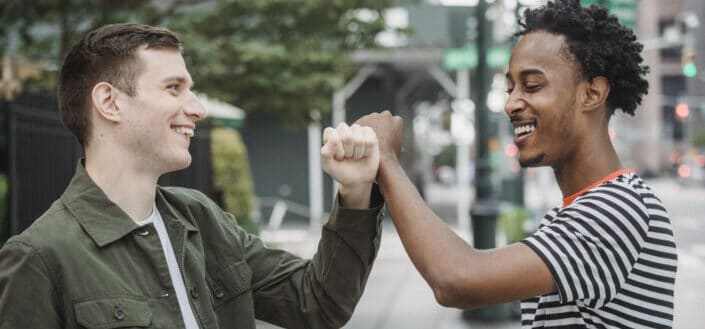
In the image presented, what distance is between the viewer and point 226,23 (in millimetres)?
10234

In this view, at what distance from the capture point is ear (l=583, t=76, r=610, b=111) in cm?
192

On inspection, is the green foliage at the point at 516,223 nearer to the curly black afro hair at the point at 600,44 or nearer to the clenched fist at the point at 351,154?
the curly black afro hair at the point at 600,44

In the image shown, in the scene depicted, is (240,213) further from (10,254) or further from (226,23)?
(10,254)

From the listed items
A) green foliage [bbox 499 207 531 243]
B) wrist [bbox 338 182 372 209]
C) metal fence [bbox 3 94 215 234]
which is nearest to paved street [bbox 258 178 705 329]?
green foliage [bbox 499 207 531 243]

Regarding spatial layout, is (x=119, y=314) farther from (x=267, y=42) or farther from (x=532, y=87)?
(x=267, y=42)

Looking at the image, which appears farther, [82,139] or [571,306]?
[82,139]

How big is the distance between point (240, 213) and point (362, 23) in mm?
4099

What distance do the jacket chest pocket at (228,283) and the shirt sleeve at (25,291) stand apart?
51 centimetres

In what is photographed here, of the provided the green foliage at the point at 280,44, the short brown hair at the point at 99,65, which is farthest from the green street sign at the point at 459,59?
the short brown hair at the point at 99,65

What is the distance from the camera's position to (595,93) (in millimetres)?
1923

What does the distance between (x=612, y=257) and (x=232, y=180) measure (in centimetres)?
1117

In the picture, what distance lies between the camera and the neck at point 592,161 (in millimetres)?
1932

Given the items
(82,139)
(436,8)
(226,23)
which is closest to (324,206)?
(436,8)

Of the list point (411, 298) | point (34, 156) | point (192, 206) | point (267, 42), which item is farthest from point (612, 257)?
point (267, 42)
